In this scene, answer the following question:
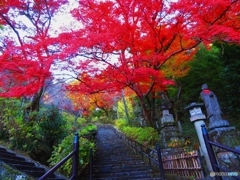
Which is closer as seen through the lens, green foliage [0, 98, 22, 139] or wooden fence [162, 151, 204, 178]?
wooden fence [162, 151, 204, 178]

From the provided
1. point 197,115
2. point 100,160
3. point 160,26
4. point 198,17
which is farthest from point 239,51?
point 100,160

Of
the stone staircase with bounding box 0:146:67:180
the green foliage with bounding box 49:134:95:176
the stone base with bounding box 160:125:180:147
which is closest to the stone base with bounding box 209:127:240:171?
the stone base with bounding box 160:125:180:147

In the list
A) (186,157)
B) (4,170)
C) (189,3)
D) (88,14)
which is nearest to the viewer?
(4,170)

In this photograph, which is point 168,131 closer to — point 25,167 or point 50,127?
point 50,127

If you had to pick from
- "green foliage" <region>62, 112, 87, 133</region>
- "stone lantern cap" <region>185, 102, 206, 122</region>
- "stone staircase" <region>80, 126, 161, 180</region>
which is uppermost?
"green foliage" <region>62, 112, 87, 133</region>

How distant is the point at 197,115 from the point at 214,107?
4.46 feet

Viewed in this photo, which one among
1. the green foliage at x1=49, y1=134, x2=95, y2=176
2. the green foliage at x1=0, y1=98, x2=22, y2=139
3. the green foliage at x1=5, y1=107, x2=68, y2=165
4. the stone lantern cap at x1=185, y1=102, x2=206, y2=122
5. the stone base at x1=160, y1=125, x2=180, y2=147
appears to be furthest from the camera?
the stone base at x1=160, y1=125, x2=180, y2=147

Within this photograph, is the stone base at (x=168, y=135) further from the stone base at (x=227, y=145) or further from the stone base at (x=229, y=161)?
the stone base at (x=229, y=161)

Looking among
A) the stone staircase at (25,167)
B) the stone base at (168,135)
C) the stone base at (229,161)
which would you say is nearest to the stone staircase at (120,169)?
the stone base at (168,135)

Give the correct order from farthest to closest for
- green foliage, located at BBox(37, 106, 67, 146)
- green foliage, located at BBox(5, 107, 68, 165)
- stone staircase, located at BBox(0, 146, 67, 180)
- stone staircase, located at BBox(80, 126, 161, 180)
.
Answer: green foliage, located at BBox(37, 106, 67, 146) < green foliage, located at BBox(5, 107, 68, 165) < stone staircase, located at BBox(80, 126, 161, 180) < stone staircase, located at BBox(0, 146, 67, 180)

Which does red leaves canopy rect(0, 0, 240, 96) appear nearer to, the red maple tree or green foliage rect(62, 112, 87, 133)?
the red maple tree

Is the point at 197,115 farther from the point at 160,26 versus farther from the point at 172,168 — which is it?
the point at 160,26

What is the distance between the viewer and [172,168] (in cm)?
579

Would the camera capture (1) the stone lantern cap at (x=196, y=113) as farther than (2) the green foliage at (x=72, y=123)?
No
